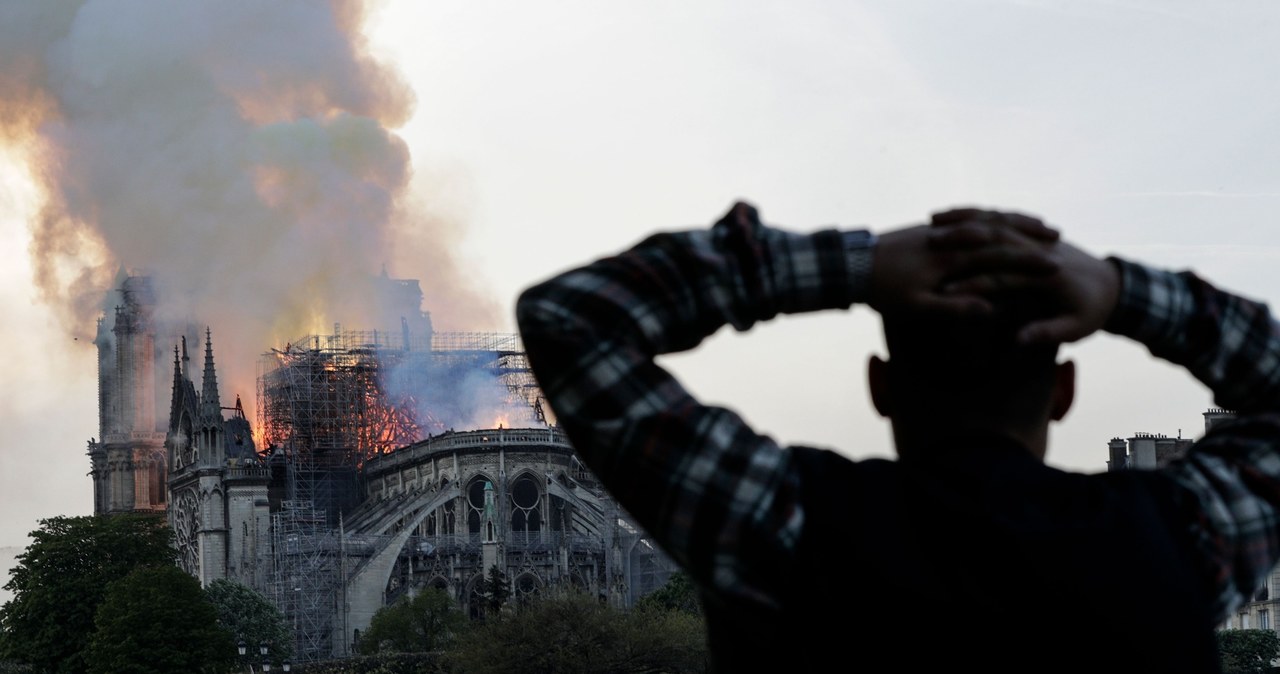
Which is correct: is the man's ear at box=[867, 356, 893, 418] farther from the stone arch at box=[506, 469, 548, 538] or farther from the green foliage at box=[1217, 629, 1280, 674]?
the stone arch at box=[506, 469, 548, 538]

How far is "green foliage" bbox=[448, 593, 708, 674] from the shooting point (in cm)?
6016

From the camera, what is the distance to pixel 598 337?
121 inches

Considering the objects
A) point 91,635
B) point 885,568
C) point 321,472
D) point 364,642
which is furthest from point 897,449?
point 321,472

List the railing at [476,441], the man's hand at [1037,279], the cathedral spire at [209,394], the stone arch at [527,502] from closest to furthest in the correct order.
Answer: the man's hand at [1037,279] → the stone arch at [527,502] → the railing at [476,441] → the cathedral spire at [209,394]

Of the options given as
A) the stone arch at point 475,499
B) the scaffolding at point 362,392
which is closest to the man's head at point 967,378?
the stone arch at point 475,499

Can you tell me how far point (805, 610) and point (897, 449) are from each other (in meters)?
0.40

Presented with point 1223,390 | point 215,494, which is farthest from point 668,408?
point 215,494

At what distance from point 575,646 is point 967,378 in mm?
57802

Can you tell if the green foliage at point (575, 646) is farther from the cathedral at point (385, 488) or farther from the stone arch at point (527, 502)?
the stone arch at point (527, 502)

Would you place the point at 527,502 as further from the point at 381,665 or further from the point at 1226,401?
the point at 1226,401

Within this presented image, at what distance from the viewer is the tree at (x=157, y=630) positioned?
227 ft

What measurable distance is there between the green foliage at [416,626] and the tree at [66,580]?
367 inches

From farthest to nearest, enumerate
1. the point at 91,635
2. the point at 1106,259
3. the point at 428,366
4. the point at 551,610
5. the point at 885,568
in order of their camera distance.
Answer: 1. the point at 428,366
2. the point at 91,635
3. the point at 551,610
4. the point at 1106,259
5. the point at 885,568

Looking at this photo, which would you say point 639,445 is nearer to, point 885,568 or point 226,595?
point 885,568
